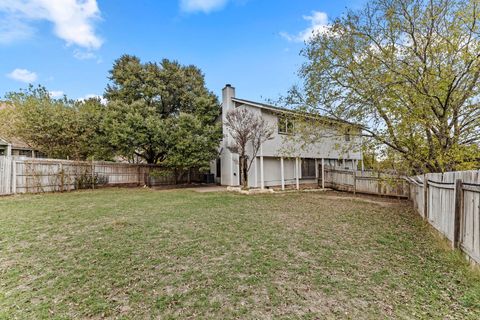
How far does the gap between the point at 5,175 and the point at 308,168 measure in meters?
16.5

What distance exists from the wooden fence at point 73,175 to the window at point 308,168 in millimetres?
7870

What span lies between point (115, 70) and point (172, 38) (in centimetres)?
513

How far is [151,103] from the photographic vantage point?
16156 mm

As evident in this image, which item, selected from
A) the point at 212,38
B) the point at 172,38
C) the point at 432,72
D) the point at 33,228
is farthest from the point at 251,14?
the point at 33,228

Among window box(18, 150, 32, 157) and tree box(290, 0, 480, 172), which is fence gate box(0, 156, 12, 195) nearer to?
window box(18, 150, 32, 157)

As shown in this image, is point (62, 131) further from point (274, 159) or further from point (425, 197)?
point (425, 197)

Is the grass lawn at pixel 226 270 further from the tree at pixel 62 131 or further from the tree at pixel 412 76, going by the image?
the tree at pixel 62 131

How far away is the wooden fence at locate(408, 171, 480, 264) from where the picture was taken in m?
3.42

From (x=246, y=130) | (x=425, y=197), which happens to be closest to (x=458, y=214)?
(x=425, y=197)

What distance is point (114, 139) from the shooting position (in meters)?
14.0

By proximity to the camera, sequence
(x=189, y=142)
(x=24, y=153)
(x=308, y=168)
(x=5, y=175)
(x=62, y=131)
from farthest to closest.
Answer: (x=24, y=153) < (x=308, y=168) < (x=189, y=142) < (x=62, y=131) < (x=5, y=175)

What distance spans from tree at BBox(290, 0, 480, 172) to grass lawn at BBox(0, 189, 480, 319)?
235cm

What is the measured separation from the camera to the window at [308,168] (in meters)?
16.6

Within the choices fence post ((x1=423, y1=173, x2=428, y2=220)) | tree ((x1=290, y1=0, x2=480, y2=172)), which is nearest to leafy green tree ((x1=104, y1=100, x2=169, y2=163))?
tree ((x1=290, y1=0, x2=480, y2=172))
